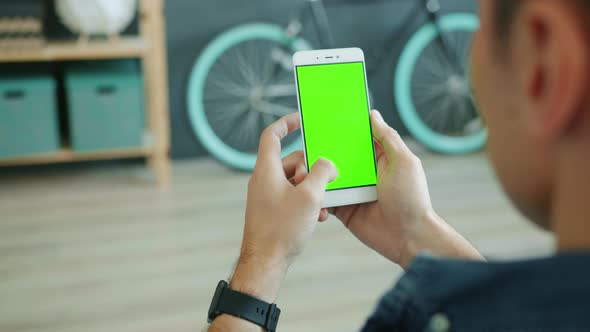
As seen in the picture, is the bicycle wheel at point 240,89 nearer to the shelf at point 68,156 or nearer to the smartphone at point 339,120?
the shelf at point 68,156

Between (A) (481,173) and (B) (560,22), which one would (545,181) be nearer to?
(B) (560,22)

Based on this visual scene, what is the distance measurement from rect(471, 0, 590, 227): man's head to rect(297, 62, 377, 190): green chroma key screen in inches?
→ 20.5

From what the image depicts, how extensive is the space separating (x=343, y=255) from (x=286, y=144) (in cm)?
94

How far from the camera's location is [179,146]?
9.91ft

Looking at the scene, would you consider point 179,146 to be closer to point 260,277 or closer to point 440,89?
point 440,89

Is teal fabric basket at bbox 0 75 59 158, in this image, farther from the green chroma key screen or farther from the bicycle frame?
the green chroma key screen

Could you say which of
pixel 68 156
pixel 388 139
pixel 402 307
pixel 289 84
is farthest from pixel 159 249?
pixel 402 307

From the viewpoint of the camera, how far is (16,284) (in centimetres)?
199

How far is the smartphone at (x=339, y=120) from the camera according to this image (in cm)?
102

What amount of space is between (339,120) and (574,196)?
2.14 feet

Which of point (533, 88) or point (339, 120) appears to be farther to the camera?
point (339, 120)

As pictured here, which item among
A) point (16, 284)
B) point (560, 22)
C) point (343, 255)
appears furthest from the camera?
point (343, 255)

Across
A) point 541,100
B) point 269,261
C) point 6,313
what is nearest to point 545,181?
point 541,100

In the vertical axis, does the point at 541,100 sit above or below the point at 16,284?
above
